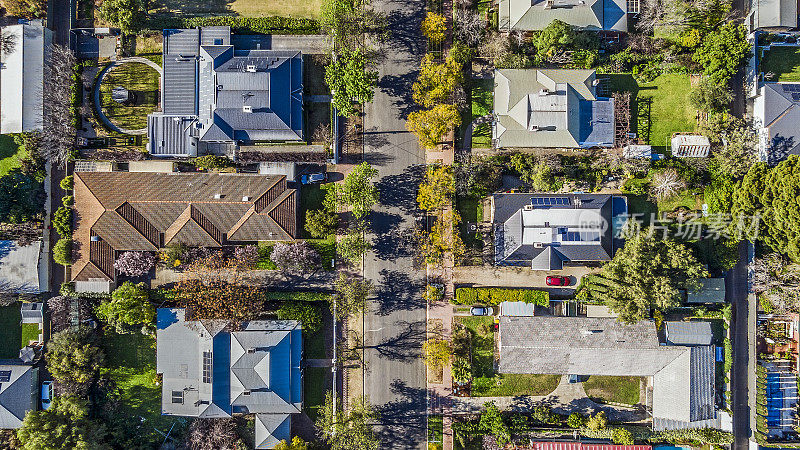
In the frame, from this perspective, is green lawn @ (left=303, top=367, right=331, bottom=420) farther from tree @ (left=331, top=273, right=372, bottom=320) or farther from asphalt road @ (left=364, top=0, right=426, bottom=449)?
tree @ (left=331, top=273, right=372, bottom=320)

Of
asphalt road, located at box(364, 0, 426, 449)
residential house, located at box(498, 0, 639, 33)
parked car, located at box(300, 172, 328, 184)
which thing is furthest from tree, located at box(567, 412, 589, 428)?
residential house, located at box(498, 0, 639, 33)

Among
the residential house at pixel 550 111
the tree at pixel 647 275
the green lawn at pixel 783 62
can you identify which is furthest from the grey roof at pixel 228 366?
the green lawn at pixel 783 62

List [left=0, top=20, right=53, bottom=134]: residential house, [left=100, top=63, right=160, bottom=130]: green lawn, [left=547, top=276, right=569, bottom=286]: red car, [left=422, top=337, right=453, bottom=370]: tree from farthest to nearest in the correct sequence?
[left=100, top=63, right=160, bottom=130]: green lawn < [left=547, top=276, right=569, bottom=286]: red car < [left=0, top=20, right=53, bottom=134]: residential house < [left=422, top=337, right=453, bottom=370]: tree

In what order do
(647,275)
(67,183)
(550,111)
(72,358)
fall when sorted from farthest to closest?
1. (67,183)
2. (72,358)
3. (550,111)
4. (647,275)

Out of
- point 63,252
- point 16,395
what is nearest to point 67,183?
point 63,252

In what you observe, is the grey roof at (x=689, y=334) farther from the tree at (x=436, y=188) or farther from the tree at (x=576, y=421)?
the tree at (x=436, y=188)

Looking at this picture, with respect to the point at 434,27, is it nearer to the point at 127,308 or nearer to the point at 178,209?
the point at 178,209

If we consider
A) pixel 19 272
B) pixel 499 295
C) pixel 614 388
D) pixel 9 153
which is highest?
pixel 9 153

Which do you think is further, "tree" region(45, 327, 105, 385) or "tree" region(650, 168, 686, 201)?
"tree" region(650, 168, 686, 201)

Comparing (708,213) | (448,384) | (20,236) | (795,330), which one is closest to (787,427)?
(795,330)
